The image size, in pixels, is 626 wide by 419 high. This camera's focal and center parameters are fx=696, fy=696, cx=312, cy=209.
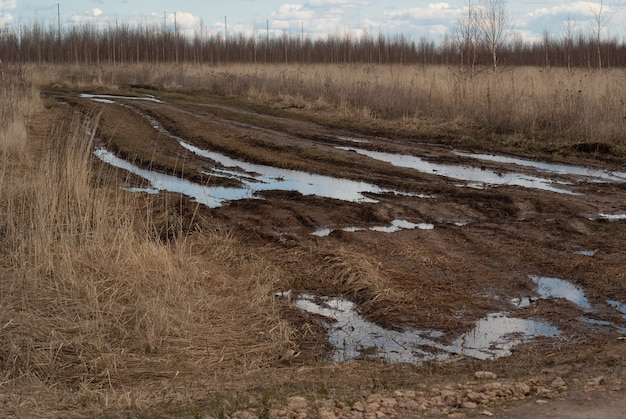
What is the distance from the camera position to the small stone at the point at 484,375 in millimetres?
4707

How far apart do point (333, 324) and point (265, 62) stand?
4374 centimetres

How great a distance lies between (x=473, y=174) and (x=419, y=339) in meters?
7.06

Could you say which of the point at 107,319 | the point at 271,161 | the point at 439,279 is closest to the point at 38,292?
the point at 107,319

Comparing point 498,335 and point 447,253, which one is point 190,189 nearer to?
point 447,253

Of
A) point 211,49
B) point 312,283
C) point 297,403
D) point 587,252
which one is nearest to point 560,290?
point 587,252

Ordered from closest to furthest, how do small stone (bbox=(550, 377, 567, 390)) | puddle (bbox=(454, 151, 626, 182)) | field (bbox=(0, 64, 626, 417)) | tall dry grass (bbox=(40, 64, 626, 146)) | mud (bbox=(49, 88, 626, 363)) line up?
small stone (bbox=(550, 377, 567, 390))
field (bbox=(0, 64, 626, 417))
mud (bbox=(49, 88, 626, 363))
puddle (bbox=(454, 151, 626, 182))
tall dry grass (bbox=(40, 64, 626, 146))

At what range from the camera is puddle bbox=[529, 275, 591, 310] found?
6566 mm

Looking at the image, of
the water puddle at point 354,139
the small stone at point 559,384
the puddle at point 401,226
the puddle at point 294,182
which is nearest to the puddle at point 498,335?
the small stone at point 559,384

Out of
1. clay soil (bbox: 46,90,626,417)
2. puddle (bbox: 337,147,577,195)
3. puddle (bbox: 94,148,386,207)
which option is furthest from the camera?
puddle (bbox: 337,147,577,195)

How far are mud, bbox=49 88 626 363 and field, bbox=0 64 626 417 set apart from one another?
3cm

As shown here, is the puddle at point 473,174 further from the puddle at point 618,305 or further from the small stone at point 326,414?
the small stone at point 326,414

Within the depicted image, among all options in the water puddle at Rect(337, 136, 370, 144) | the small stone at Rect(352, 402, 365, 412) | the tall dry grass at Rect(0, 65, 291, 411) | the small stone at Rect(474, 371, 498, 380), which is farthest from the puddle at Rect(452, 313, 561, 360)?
the water puddle at Rect(337, 136, 370, 144)

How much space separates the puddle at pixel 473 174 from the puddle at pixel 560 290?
13.3 ft

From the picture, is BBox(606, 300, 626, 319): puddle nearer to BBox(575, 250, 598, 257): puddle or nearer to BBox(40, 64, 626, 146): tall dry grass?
BBox(575, 250, 598, 257): puddle
